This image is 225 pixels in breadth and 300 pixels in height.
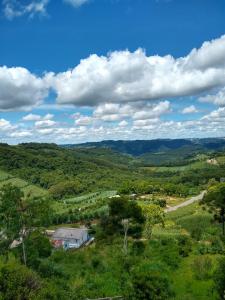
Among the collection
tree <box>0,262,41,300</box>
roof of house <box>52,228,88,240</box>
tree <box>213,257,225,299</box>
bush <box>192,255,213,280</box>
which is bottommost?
roof of house <box>52,228,88,240</box>

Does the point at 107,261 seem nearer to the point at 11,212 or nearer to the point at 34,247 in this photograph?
the point at 34,247

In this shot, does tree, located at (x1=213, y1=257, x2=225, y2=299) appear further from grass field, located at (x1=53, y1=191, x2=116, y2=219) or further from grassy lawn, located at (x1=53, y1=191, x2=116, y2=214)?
grassy lawn, located at (x1=53, y1=191, x2=116, y2=214)

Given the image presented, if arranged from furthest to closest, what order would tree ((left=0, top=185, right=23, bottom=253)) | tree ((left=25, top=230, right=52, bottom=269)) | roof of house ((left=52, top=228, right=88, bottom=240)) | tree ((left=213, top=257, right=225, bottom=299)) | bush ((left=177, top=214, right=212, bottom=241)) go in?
roof of house ((left=52, top=228, right=88, bottom=240)), bush ((left=177, top=214, right=212, bottom=241)), tree ((left=25, top=230, right=52, bottom=269)), tree ((left=0, top=185, right=23, bottom=253)), tree ((left=213, top=257, right=225, bottom=299))

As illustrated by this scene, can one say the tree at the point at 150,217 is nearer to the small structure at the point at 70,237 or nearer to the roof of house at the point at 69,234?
the small structure at the point at 70,237

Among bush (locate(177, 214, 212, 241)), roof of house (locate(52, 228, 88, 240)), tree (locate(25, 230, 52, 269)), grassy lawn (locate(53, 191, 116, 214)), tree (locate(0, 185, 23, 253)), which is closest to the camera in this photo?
tree (locate(0, 185, 23, 253))

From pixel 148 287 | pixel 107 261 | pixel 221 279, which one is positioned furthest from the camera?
pixel 107 261

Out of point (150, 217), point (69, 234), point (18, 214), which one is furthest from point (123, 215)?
point (69, 234)

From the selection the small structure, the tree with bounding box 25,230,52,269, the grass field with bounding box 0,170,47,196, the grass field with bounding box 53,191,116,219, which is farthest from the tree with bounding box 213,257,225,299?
the grass field with bounding box 0,170,47,196

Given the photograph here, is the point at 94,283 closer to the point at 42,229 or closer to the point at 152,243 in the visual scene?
the point at 42,229
